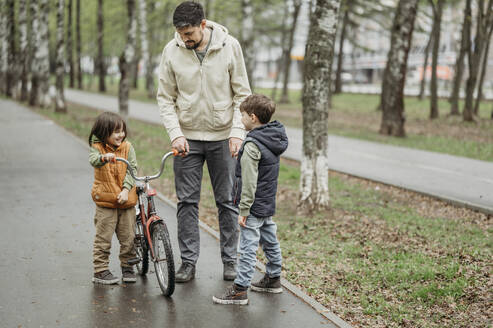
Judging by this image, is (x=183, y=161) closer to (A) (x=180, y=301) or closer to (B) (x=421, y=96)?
(A) (x=180, y=301)

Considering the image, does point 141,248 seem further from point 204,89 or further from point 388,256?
point 388,256

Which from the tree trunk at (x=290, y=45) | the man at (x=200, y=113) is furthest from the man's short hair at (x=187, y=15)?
the tree trunk at (x=290, y=45)

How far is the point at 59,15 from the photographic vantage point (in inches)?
1017

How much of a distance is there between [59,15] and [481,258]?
23086 millimetres

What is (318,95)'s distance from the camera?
8430mm

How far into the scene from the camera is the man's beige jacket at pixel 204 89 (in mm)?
5098

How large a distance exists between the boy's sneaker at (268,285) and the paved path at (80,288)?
0.07 metres

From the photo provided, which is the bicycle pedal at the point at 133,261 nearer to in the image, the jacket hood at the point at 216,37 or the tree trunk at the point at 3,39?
the jacket hood at the point at 216,37

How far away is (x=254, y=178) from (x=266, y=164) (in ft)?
0.51

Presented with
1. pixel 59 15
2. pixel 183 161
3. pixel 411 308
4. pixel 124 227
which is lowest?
pixel 411 308

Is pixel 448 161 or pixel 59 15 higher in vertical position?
pixel 59 15

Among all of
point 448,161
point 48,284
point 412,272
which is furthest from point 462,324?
point 448,161

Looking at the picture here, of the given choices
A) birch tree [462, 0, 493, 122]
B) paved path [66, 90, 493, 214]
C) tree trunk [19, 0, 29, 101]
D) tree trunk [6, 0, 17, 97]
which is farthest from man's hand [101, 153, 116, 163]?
tree trunk [6, 0, 17, 97]

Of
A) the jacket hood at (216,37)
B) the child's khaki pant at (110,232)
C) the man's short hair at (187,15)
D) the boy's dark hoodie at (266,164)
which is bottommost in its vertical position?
the child's khaki pant at (110,232)
